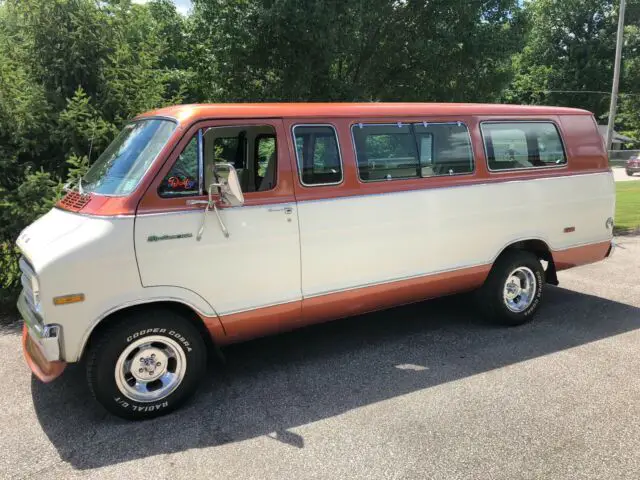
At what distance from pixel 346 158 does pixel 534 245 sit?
263 cm

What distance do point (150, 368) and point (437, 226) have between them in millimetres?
2852

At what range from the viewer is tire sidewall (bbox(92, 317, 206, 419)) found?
3588mm

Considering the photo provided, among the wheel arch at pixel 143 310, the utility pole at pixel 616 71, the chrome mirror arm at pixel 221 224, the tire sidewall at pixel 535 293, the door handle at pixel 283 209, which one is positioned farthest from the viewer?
the utility pole at pixel 616 71

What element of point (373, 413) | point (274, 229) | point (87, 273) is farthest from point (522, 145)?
point (87, 273)

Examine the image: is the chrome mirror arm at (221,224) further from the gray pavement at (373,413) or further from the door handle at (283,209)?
the gray pavement at (373,413)

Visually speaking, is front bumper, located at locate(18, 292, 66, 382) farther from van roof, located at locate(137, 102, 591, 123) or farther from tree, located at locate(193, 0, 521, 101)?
tree, located at locate(193, 0, 521, 101)

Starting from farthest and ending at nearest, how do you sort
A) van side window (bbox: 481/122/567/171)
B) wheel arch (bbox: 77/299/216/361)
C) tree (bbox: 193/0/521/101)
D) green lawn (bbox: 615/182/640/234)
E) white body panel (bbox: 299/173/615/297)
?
green lawn (bbox: 615/182/640/234) < tree (bbox: 193/0/521/101) < van side window (bbox: 481/122/567/171) < white body panel (bbox: 299/173/615/297) < wheel arch (bbox: 77/299/216/361)

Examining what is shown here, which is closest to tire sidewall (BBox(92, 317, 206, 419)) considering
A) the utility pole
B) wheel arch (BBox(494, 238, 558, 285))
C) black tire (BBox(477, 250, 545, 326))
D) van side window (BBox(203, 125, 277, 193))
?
van side window (BBox(203, 125, 277, 193))

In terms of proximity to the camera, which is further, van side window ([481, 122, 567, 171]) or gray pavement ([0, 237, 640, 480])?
van side window ([481, 122, 567, 171])

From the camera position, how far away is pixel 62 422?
3768mm

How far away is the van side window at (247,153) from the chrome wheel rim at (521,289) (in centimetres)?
298

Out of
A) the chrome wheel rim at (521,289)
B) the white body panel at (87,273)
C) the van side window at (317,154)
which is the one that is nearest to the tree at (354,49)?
the van side window at (317,154)

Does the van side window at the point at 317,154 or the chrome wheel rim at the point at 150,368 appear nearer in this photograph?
the chrome wheel rim at the point at 150,368

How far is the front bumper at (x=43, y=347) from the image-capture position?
3.42 meters
